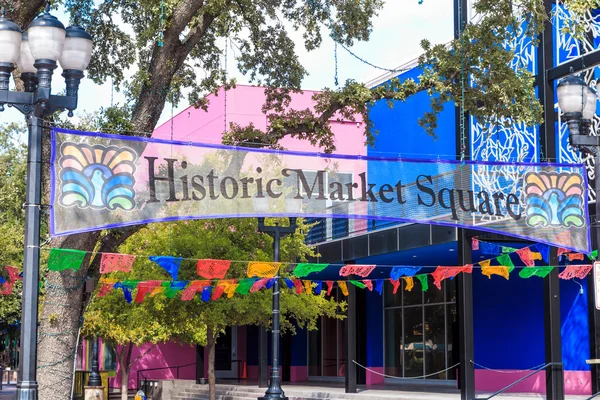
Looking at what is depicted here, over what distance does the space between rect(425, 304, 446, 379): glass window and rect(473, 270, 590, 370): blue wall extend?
1.84m

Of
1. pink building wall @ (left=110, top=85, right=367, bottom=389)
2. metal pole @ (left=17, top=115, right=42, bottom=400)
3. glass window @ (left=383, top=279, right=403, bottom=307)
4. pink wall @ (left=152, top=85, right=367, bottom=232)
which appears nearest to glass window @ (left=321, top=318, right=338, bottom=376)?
pink building wall @ (left=110, top=85, right=367, bottom=389)

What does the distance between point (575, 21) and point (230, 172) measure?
5.25 meters

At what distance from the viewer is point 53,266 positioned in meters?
11.4

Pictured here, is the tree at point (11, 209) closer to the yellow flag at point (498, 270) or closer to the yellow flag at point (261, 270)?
the yellow flag at point (261, 270)

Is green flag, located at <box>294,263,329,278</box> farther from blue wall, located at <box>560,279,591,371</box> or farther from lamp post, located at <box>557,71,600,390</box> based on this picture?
blue wall, located at <box>560,279,591,371</box>

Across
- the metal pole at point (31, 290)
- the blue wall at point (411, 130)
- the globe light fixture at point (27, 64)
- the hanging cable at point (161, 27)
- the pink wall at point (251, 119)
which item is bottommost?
the metal pole at point (31, 290)

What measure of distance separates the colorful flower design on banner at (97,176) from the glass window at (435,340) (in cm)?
1643

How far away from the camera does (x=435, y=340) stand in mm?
25953

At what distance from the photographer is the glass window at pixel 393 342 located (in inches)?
1095

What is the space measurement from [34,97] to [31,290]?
6.30ft

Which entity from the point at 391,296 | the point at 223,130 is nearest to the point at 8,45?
the point at 223,130

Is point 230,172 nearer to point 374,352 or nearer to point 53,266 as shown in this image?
point 53,266

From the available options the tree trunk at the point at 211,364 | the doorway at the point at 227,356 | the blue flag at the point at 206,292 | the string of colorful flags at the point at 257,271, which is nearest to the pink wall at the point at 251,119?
the doorway at the point at 227,356

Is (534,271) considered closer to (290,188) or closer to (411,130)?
(290,188)
